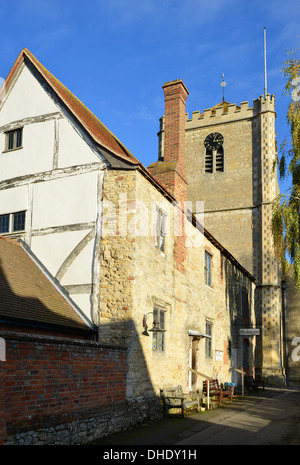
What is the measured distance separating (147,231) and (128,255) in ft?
3.90

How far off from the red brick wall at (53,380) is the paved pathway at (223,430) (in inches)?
36.6

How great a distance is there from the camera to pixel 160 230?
44.3ft

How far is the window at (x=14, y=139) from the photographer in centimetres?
1426

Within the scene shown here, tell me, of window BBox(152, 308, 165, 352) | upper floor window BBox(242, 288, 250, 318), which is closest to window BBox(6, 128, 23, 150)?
window BBox(152, 308, 165, 352)

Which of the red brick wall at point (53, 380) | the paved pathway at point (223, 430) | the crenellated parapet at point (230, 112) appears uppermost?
the crenellated parapet at point (230, 112)

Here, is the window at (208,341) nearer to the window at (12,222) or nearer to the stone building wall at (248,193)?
the window at (12,222)

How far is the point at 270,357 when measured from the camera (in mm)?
29406

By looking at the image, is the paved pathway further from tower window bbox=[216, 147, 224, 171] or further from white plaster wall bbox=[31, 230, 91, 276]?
tower window bbox=[216, 147, 224, 171]

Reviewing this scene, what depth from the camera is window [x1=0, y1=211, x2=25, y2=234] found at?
44.2ft

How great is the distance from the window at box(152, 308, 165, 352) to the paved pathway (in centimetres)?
186

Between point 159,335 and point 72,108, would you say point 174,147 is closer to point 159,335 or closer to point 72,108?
point 72,108

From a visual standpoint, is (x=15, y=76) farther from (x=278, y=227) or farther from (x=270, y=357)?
(x=270, y=357)

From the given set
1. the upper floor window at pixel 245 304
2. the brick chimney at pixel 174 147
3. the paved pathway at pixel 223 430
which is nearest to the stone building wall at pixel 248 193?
the upper floor window at pixel 245 304

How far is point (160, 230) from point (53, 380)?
6.35 m
